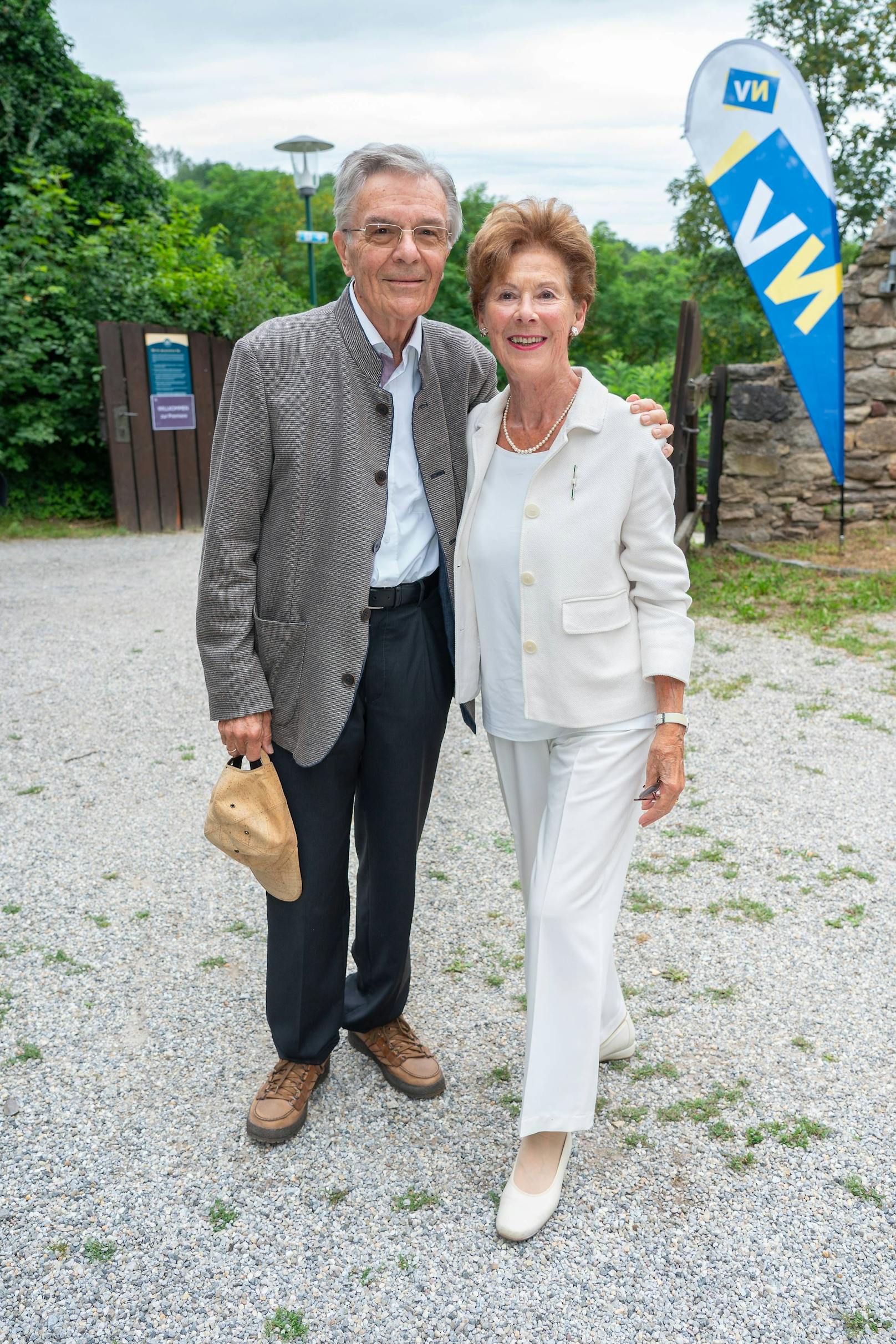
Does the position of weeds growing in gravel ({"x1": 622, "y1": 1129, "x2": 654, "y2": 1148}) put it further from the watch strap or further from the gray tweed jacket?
the gray tweed jacket

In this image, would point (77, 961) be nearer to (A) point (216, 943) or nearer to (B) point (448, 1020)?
(A) point (216, 943)

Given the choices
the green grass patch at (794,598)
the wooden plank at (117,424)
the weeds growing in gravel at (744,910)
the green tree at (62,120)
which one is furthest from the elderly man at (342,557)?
the green tree at (62,120)

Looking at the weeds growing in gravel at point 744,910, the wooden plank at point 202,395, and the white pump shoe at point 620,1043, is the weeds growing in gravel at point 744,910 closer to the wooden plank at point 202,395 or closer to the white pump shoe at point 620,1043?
the white pump shoe at point 620,1043

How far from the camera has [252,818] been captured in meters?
2.20

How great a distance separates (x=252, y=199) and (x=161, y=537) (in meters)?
23.2

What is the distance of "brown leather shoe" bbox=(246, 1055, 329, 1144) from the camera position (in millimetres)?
2404

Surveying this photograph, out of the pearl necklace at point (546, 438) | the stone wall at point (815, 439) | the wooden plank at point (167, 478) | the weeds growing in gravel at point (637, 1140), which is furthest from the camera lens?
the wooden plank at point (167, 478)

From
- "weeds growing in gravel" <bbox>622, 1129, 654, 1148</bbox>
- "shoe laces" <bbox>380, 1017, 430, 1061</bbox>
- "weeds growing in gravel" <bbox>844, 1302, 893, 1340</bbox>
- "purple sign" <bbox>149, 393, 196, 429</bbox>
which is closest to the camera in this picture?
"weeds growing in gravel" <bbox>844, 1302, 893, 1340</bbox>

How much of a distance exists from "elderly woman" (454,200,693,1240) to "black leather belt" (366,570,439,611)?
0.09m

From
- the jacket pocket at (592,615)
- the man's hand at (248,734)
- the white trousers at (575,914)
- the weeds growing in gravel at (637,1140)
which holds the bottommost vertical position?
the weeds growing in gravel at (637,1140)

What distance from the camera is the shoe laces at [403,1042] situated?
2.62 meters

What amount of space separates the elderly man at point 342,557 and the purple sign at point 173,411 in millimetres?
9028

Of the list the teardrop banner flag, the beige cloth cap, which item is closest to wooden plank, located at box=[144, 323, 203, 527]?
the teardrop banner flag

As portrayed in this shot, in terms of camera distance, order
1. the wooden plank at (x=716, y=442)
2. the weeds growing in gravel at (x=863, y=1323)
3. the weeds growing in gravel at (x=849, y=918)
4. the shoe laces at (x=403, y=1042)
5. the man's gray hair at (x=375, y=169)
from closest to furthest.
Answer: the weeds growing in gravel at (x=863, y=1323)
the man's gray hair at (x=375, y=169)
the shoe laces at (x=403, y=1042)
the weeds growing in gravel at (x=849, y=918)
the wooden plank at (x=716, y=442)
